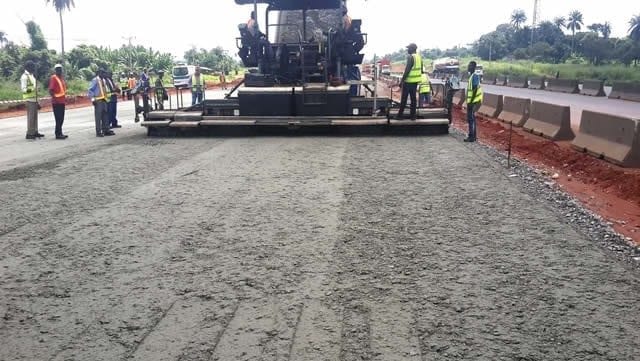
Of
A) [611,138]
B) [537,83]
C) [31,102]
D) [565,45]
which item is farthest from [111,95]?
[565,45]

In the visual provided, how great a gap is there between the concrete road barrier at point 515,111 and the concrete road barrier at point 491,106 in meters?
0.53

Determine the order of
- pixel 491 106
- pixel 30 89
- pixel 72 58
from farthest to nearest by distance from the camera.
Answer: pixel 72 58 < pixel 491 106 < pixel 30 89

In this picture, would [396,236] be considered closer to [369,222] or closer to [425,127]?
[369,222]

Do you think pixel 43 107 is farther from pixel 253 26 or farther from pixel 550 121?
pixel 550 121

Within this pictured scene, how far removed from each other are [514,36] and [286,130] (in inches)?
3850

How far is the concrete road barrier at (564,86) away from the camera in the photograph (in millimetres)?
30984

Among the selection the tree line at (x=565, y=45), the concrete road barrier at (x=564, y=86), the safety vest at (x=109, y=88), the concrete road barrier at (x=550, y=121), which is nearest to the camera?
the concrete road barrier at (x=550, y=121)

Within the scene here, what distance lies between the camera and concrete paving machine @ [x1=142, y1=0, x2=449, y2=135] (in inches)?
494

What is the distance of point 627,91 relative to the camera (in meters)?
25.0

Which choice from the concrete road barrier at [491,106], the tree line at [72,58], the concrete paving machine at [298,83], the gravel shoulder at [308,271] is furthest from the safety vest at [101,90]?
the tree line at [72,58]

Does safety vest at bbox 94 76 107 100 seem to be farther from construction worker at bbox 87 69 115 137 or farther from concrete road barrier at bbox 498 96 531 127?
concrete road barrier at bbox 498 96 531 127

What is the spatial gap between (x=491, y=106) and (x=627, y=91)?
1157cm

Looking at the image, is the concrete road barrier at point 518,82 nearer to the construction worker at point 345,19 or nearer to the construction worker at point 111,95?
the construction worker at point 345,19

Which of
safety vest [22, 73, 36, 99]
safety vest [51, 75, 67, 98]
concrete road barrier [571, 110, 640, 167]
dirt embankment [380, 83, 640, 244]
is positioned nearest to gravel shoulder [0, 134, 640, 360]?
dirt embankment [380, 83, 640, 244]
